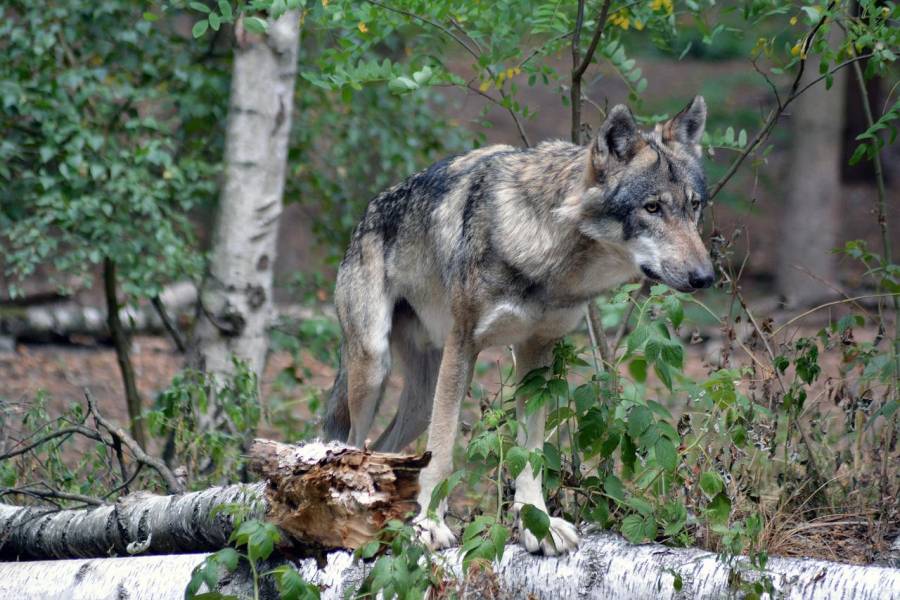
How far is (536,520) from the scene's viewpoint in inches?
135

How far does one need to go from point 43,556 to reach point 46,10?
3584 millimetres

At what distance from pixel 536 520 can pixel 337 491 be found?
704mm

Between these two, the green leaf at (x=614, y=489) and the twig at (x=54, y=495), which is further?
the twig at (x=54, y=495)

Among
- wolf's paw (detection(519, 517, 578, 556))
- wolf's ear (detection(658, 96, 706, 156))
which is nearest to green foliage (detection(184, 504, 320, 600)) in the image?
wolf's paw (detection(519, 517, 578, 556))

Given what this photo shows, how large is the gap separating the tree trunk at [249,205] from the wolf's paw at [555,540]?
319cm

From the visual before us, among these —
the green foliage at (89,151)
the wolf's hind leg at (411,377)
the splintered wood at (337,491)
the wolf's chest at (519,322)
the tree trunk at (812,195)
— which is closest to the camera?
the splintered wood at (337,491)

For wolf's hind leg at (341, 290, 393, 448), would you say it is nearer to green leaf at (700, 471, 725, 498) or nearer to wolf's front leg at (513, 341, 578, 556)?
wolf's front leg at (513, 341, 578, 556)

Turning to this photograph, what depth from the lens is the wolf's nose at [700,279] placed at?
3.86 meters

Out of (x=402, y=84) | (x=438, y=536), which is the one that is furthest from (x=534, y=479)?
(x=402, y=84)

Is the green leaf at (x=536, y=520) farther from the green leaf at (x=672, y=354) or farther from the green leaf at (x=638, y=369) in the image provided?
the green leaf at (x=638, y=369)

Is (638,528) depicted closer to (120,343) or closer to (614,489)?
(614,489)

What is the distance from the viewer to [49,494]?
4.72 meters

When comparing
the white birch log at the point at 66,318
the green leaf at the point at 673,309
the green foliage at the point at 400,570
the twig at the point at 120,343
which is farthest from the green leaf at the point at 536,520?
the white birch log at the point at 66,318

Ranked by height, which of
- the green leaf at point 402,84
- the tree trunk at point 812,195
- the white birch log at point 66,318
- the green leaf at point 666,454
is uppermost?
the tree trunk at point 812,195
